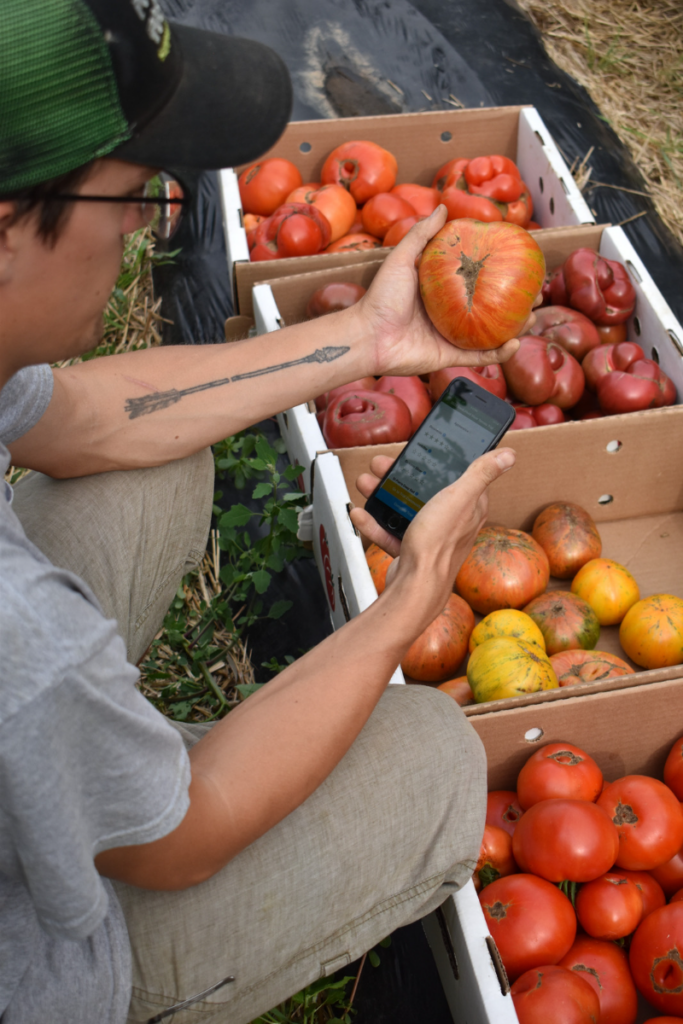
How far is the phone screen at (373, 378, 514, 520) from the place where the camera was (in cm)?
138

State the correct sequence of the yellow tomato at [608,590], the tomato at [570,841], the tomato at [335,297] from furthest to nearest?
the tomato at [335,297] < the yellow tomato at [608,590] < the tomato at [570,841]

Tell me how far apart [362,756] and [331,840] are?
11cm

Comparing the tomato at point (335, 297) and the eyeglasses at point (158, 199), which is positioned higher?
the eyeglasses at point (158, 199)

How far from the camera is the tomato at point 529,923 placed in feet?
3.93

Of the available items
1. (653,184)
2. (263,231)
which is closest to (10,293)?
(263,231)

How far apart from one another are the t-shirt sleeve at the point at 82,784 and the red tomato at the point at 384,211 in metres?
1.97

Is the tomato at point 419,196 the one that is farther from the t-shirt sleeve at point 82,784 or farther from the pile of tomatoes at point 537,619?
the t-shirt sleeve at point 82,784

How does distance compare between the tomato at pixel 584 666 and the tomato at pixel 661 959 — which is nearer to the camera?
the tomato at pixel 661 959

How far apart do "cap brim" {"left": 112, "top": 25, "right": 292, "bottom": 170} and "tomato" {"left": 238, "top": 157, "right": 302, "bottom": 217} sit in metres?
1.66

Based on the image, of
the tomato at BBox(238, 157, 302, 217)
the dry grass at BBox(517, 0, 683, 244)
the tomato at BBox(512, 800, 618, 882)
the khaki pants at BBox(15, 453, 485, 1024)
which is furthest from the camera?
the dry grass at BBox(517, 0, 683, 244)

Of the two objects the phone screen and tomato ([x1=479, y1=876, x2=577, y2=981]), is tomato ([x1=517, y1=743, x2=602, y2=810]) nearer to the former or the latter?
tomato ([x1=479, y1=876, x2=577, y2=981])

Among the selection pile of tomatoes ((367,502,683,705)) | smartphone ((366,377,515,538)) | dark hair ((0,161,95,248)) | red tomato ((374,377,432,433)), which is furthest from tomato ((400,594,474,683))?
dark hair ((0,161,95,248))

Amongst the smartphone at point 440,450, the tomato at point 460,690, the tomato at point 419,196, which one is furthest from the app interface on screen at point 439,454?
the tomato at point 419,196

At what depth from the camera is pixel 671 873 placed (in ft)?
4.38
